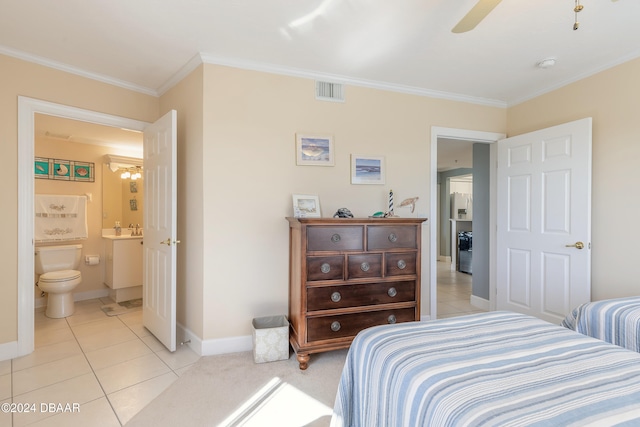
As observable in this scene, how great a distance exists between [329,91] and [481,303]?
10.9 ft

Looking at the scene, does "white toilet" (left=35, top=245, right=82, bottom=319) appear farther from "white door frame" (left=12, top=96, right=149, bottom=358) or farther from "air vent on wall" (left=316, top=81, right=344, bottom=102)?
"air vent on wall" (left=316, top=81, right=344, bottom=102)

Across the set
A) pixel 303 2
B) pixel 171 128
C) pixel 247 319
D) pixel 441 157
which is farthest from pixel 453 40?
pixel 441 157

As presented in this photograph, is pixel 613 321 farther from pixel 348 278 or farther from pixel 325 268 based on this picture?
pixel 325 268

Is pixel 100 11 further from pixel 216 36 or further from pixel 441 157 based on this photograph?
pixel 441 157

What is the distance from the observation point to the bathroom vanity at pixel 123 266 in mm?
4203

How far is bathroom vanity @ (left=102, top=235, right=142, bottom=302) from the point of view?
13.8 ft

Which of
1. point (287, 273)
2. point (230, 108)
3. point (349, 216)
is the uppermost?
point (230, 108)

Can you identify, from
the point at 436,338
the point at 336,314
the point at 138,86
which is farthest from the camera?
the point at 138,86

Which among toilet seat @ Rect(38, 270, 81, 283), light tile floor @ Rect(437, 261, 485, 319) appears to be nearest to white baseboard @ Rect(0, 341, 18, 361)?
toilet seat @ Rect(38, 270, 81, 283)

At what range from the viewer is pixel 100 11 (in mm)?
2041

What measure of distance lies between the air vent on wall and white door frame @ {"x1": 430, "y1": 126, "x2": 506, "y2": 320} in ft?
3.67

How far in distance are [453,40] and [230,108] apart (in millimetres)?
1854

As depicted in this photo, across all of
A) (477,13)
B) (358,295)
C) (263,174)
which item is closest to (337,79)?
(263,174)

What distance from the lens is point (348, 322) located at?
2.52 metres
